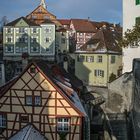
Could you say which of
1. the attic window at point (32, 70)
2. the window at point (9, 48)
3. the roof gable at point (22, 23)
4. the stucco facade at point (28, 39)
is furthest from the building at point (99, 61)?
the attic window at point (32, 70)

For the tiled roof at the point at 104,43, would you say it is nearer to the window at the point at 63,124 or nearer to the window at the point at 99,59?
the window at the point at 99,59

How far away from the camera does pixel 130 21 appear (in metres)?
32.8

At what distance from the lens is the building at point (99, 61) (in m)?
56.0

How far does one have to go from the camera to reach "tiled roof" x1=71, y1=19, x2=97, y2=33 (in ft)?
319

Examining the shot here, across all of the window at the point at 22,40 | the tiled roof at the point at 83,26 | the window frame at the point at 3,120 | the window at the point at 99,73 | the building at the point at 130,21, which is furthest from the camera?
the tiled roof at the point at 83,26

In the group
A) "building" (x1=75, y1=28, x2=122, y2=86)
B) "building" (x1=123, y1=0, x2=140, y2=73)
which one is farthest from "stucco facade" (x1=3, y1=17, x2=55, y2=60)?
"building" (x1=123, y1=0, x2=140, y2=73)

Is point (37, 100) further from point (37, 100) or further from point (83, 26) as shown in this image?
point (83, 26)

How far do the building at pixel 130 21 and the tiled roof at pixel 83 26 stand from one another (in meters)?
63.5

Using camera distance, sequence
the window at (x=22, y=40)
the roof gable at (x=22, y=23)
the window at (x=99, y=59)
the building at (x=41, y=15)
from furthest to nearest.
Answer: the building at (x=41, y=15) < the window at (x=22, y=40) < the roof gable at (x=22, y=23) < the window at (x=99, y=59)

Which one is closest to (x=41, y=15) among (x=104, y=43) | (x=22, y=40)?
(x=22, y=40)

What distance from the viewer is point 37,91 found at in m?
29.1

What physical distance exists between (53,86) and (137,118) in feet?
20.7

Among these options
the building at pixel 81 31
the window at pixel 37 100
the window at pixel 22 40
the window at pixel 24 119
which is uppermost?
the building at pixel 81 31

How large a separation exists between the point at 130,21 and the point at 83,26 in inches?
2609
